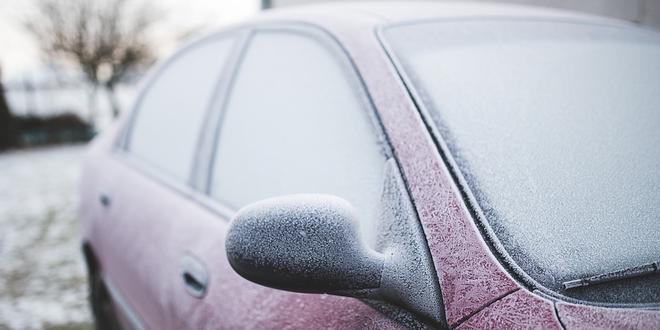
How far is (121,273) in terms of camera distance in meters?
1.97

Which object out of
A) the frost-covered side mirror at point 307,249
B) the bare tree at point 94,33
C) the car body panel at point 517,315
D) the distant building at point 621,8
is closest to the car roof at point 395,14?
the frost-covered side mirror at point 307,249

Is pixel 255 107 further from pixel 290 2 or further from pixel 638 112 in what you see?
pixel 290 2

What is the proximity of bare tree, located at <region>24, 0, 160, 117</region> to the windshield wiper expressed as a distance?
18211 millimetres

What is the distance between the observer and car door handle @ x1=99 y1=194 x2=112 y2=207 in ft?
7.19

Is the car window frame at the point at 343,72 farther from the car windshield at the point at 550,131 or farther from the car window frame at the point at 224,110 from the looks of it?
the car windshield at the point at 550,131

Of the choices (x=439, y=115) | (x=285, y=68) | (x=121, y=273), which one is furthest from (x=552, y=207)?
(x=121, y=273)

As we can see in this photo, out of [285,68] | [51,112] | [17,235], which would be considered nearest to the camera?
[285,68]

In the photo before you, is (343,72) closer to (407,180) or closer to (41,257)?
(407,180)

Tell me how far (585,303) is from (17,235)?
5803 millimetres

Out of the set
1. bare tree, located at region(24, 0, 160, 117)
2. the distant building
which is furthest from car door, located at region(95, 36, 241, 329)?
bare tree, located at region(24, 0, 160, 117)

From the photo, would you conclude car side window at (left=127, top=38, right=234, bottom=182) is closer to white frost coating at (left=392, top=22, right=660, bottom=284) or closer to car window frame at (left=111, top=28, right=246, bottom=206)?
car window frame at (left=111, top=28, right=246, bottom=206)

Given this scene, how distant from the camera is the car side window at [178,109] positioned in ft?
6.03

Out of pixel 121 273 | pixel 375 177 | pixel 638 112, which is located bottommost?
pixel 121 273

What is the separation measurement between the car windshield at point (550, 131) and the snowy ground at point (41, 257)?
298 cm
